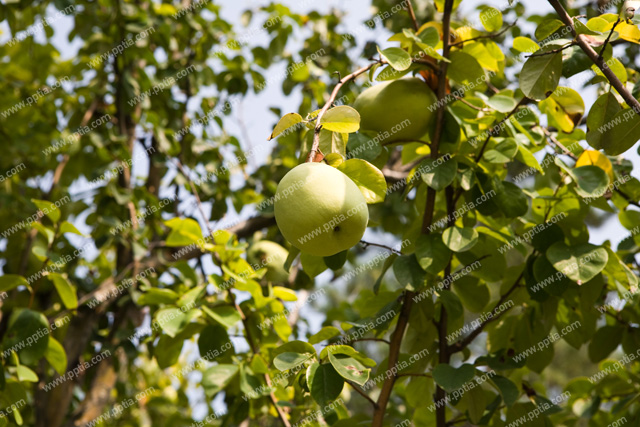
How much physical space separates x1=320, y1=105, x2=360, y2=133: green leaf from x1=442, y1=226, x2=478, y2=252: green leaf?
0.42 m

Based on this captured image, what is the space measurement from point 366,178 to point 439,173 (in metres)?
0.32

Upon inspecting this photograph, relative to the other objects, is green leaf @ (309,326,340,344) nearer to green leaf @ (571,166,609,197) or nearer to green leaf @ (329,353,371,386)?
green leaf @ (329,353,371,386)

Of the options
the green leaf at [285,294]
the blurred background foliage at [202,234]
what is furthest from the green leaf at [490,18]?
the green leaf at [285,294]

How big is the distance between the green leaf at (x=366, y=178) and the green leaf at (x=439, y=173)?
25 cm

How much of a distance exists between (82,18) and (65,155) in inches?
30.1

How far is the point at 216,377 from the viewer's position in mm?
1776

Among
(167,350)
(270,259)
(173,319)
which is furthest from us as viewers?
(270,259)

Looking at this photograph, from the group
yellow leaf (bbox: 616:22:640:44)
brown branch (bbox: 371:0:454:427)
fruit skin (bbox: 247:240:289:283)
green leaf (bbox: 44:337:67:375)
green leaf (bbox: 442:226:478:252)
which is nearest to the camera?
yellow leaf (bbox: 616:22:640:44)

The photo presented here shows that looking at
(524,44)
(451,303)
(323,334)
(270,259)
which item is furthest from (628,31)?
(270,259)

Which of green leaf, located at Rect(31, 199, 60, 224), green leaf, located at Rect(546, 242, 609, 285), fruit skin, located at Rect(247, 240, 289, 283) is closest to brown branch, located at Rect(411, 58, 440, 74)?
green leaf, located at Rect(546, 242, 609, 285)

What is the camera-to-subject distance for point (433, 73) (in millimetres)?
1678

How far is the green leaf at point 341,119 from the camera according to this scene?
3.92ft

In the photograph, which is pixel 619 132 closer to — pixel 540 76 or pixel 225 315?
pixel 540 76

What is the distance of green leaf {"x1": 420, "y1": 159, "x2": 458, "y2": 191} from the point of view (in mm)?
1470
